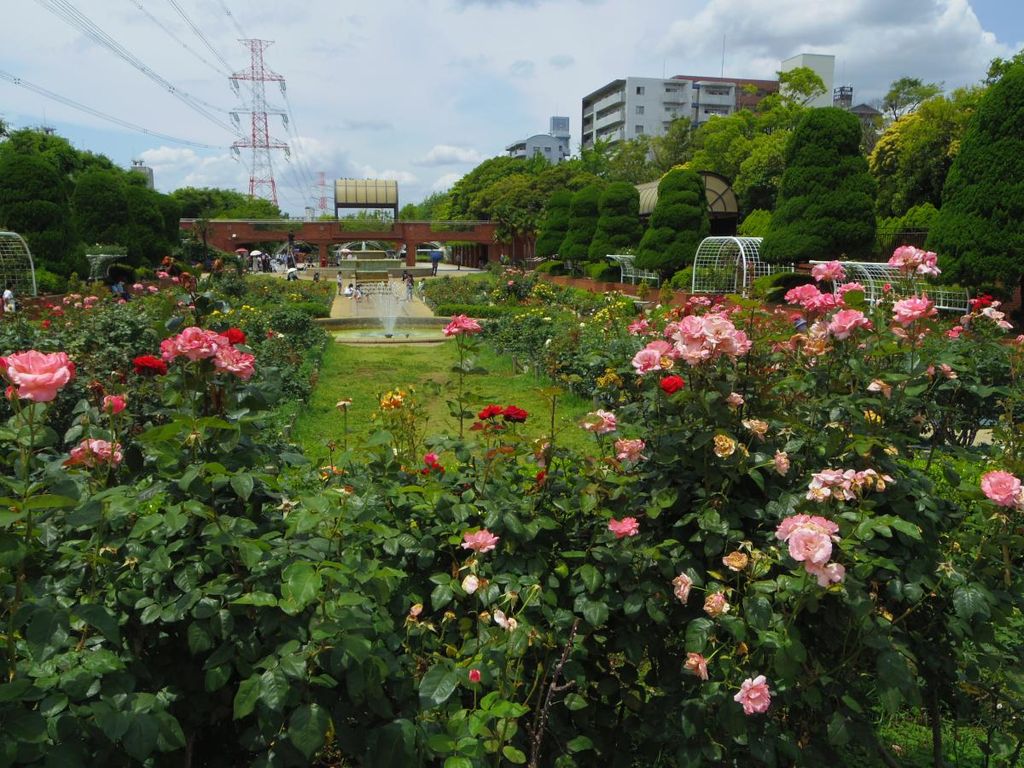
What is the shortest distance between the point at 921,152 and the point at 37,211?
22.0 m

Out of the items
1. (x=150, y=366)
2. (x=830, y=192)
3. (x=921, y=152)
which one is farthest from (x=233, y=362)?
(x=921, y=152)

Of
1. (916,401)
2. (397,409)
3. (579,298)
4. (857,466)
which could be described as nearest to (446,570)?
(397,409)

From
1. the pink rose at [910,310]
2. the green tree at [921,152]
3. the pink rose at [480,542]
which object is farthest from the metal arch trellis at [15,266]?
the green tree at [921,152]

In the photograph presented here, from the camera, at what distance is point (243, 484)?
1496 millimetres

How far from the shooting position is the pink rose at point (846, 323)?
198 centimetres

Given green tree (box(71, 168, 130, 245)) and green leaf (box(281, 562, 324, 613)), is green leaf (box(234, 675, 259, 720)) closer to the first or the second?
green leaf (box(281, 562, 324, 613))

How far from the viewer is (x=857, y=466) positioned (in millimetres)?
1878

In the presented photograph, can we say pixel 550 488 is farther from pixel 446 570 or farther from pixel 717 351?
pixel 717 351

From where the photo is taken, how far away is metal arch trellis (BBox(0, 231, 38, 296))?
46.7ft

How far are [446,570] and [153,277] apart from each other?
21.2 m

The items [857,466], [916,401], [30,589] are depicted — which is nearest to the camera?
[30,589]

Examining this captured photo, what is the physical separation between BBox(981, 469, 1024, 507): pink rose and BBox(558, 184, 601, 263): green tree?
24.2 metres

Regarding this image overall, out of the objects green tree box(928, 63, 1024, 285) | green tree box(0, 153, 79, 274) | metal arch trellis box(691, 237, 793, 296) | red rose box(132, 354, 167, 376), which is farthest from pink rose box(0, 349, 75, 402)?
green tree box(0, 153, 79, 274)

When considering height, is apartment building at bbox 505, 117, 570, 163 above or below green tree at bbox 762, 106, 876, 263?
above
